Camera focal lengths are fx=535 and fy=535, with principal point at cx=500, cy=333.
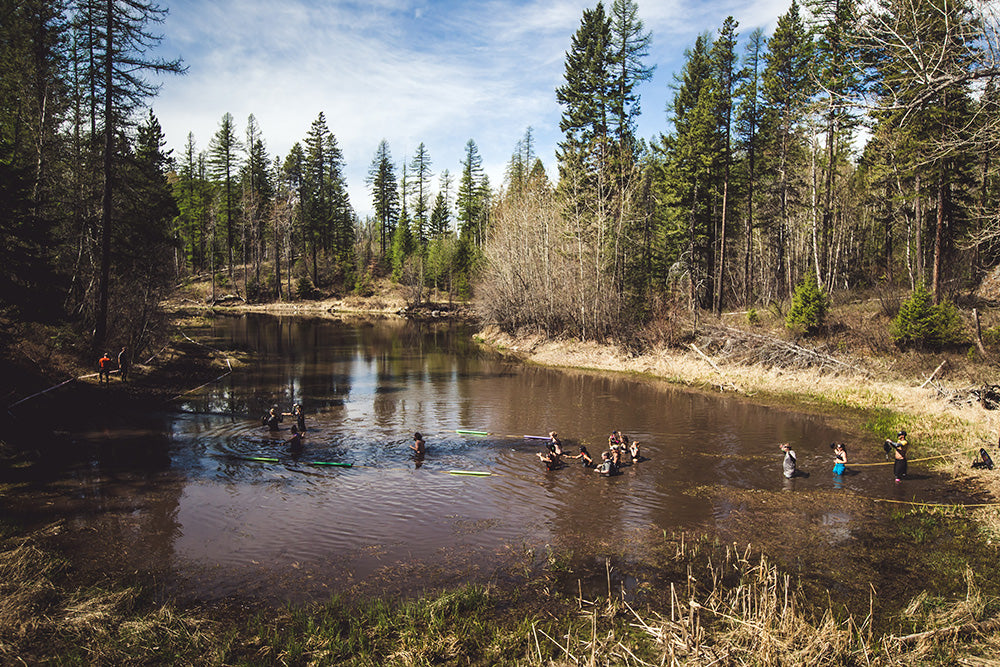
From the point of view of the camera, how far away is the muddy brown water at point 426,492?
11102mm

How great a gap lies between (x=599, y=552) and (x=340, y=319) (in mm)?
62742

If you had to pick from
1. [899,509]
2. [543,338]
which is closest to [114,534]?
[899,509]

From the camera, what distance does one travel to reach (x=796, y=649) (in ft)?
23.2

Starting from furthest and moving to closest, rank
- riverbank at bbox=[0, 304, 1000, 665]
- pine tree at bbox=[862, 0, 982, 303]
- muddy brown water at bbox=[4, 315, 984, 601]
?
1. muddy brown water at bbox=[4, 315, 984, 601]
2. riverbank at bbox=[0, 304, 1000, 665]
3. pine tree at bbox=[862, 0, 982, 303]

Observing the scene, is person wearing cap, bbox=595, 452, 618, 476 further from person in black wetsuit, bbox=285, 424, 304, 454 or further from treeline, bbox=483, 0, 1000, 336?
treeline, bbox=483, 0, 1000, 336

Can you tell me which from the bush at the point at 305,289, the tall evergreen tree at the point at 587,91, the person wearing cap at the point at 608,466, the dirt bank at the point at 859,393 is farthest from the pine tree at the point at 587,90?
the bush at the point at 305,289

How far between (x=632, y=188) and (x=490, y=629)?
35223mm

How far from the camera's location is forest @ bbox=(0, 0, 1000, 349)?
10750 mm

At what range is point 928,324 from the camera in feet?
81.7

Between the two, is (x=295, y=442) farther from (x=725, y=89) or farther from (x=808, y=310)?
(x=725, y=89)

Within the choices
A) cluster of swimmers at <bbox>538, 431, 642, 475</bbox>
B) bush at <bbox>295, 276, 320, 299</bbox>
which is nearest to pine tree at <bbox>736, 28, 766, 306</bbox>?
cluster of swimmers at <bbox>538, 431, 642, 475</bbox>

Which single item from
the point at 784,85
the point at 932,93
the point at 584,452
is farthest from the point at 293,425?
the point at 784,85

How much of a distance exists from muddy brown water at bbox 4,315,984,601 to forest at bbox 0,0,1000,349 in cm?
665

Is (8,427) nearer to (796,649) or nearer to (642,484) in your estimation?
(642,484)
